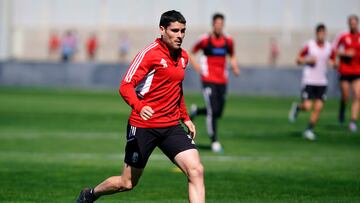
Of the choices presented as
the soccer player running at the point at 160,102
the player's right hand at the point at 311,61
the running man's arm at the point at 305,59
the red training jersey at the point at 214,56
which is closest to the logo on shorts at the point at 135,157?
the soccer player running at the point at 160,102

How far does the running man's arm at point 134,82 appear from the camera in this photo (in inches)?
377

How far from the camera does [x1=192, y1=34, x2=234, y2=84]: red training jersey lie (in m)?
18.9

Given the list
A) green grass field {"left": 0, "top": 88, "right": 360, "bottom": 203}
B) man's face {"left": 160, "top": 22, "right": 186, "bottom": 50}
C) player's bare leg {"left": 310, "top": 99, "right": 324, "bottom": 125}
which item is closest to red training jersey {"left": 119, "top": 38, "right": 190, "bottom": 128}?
man's face {"left": 160, "top": 22, "right": 186, "bottom": 50}

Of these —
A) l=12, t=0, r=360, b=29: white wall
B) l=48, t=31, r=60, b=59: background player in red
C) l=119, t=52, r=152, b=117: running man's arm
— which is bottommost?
l=48, t=31, r=60, b=59: background player in red

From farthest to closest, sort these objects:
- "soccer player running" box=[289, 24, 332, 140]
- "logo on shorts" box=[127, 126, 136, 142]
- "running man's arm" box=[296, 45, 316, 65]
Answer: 1. "soccer player running" box=[289, 24, 332, 140]
2. "running man's arm" box=[296, 45, 316, 65]
3. "logo on shorts" box=[127, 126, 136, 142]

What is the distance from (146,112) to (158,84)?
57 centimetres

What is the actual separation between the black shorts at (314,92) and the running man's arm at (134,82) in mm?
12376

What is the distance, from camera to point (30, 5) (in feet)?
218

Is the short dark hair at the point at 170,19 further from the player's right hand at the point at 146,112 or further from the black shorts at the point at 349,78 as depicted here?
the black shorts at the point at 349,78

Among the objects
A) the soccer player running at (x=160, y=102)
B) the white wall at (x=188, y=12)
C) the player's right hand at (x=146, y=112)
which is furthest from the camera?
the white wall at (x=188, y=12)

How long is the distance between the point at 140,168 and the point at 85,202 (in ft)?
3.08

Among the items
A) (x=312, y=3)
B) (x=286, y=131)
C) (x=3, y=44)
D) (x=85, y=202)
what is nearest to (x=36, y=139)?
(x=286, y=131)

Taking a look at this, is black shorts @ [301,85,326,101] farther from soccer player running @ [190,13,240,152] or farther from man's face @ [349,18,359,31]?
soccer player running @ [190,13,240,152]

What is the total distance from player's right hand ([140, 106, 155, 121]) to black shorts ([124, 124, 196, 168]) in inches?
18.2
